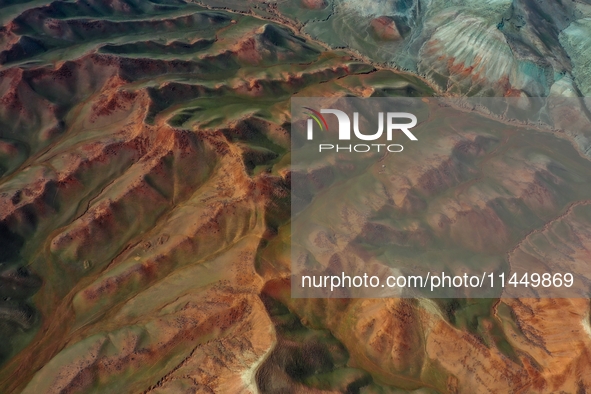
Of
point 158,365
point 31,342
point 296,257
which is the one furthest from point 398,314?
point 31,342

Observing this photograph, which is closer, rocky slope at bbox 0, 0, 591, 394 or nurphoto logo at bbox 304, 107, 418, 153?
rocky slope at bbox 0, 0, 591, 394

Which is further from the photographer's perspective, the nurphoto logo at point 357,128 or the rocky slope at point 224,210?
the nurphoto logo at point 357,128

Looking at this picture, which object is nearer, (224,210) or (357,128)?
(224,210)

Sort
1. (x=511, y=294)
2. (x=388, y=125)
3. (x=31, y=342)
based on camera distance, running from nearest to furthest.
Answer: (x=31, y=342) < (x=511, y=294) < (x=388, y=125)

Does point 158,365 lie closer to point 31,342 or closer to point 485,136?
point 31,342

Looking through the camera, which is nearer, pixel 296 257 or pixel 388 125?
pixel 296 257

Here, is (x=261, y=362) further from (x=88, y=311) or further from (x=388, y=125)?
(x=388, y=125)

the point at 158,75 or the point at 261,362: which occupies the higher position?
the point at 158,75

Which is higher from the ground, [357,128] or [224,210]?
[357,128]

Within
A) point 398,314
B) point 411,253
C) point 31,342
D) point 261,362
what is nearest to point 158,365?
point 261,362

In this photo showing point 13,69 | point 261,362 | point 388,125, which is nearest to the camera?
point 261,362

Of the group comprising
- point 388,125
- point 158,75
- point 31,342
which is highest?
point 158,75
